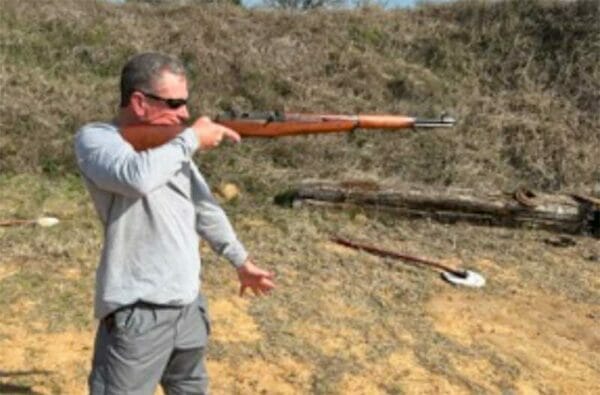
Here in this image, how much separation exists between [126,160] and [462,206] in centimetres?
659

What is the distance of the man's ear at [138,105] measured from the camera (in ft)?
8.62

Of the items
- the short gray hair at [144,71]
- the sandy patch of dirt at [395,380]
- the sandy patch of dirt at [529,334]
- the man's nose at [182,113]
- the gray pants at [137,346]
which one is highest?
the short gray hair at [144,71]

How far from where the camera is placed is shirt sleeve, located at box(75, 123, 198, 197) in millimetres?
2477

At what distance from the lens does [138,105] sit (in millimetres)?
2633

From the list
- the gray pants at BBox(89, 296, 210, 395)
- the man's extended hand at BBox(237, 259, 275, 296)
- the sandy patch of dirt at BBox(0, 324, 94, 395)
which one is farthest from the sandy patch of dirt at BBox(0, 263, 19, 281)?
the gray pants at BBox(89, 296, 210, 395)

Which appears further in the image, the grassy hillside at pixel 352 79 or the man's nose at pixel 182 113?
the grassy hillside at pixel 352 79

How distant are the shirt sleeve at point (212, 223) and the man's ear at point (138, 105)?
11.8 inches

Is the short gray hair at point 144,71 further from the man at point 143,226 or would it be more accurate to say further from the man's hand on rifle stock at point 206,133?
the man's hand on rifle stock at point 206,133

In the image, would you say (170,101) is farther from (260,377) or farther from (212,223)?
(260,377)

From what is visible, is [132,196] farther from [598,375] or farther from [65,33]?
[65,33]

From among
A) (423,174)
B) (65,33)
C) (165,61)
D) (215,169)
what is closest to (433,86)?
(423,174)

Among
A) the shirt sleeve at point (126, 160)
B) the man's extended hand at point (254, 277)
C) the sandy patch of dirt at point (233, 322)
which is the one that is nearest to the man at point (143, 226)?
the shirt sleeve at point (126, 160)

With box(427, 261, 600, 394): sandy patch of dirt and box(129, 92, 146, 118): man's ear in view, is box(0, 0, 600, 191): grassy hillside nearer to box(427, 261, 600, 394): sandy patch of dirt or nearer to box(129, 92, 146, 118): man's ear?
box(427, 261, 600, 394): sandy patch of dirt

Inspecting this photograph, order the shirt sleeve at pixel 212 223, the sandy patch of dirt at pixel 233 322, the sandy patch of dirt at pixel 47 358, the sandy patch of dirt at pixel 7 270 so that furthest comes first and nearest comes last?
1. the sandy patch of dirt at pixel 7 270
2. the sandy patch of dirt at pixel 233 322
3. the sandy patch of dirt at pixel 47 358
4. the shirt sleeve at pixel 212 223
